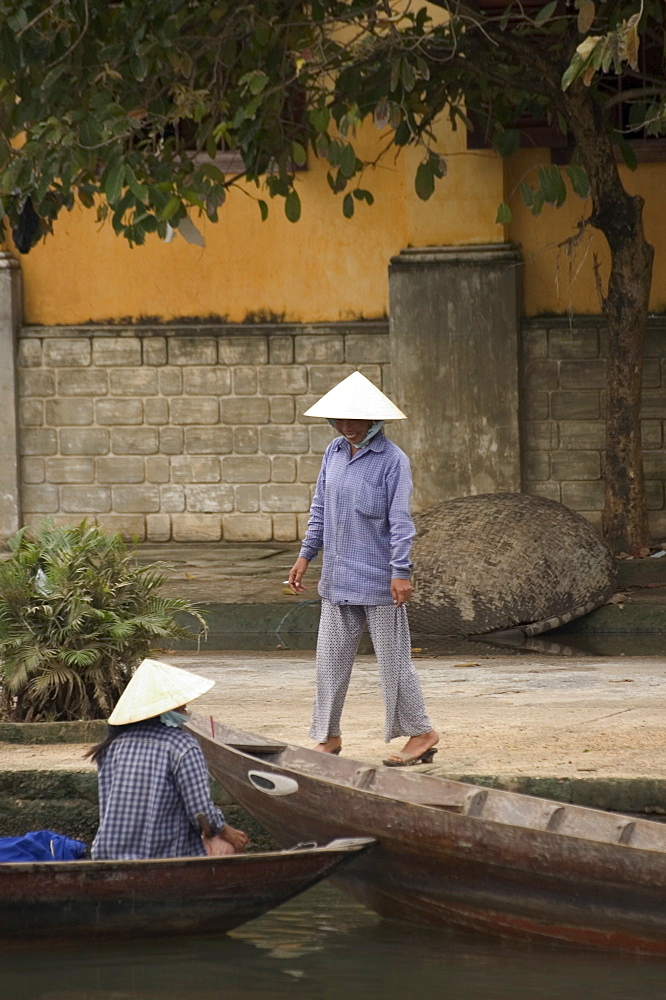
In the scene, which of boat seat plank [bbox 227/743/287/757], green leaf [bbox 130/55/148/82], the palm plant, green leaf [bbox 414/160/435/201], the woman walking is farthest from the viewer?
green leaf [bbox 414/160/435/201]

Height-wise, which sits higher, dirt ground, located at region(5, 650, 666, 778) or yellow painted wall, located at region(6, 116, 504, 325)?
yellow painted wall, located at region(6, 116, 504, 325)

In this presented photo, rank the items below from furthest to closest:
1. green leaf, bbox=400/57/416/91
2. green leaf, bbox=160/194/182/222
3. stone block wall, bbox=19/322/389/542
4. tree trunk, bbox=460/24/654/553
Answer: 1. stone block wall, bbox=19/322/389/542
2. tree trunk, bbox=460/24/654/553
3. green leaf, bbox=400/57/416/91
4. green leaf, bbox=160/194/182/222

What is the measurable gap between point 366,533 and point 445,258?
785 centimetres

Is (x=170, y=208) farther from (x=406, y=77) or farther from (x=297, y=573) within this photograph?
(x=297, y=573)

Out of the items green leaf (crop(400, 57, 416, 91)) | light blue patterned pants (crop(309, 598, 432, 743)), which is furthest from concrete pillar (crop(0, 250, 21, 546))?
light blue patterned pants (crop(309, 598, 432, 743))

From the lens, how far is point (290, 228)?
1501 centimetres

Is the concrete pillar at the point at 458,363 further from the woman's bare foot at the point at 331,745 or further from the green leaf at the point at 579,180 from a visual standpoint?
the woman's bare foot at the point at 331,745

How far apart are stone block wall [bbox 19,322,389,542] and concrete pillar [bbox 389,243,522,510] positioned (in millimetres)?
481

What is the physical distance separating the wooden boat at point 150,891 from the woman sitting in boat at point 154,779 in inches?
4.7

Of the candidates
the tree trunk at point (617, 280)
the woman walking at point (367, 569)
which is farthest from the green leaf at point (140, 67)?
the woman walking at point (367, 569)

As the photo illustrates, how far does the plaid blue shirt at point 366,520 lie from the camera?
6961 millimetres

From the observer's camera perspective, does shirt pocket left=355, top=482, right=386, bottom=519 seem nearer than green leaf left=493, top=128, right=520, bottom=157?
Yes

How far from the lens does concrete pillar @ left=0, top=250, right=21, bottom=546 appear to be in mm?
15086

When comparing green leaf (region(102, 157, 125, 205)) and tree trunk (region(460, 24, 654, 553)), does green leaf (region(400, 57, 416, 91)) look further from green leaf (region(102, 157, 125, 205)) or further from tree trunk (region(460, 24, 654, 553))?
green leaf (region(102, 157, 125, 205))
